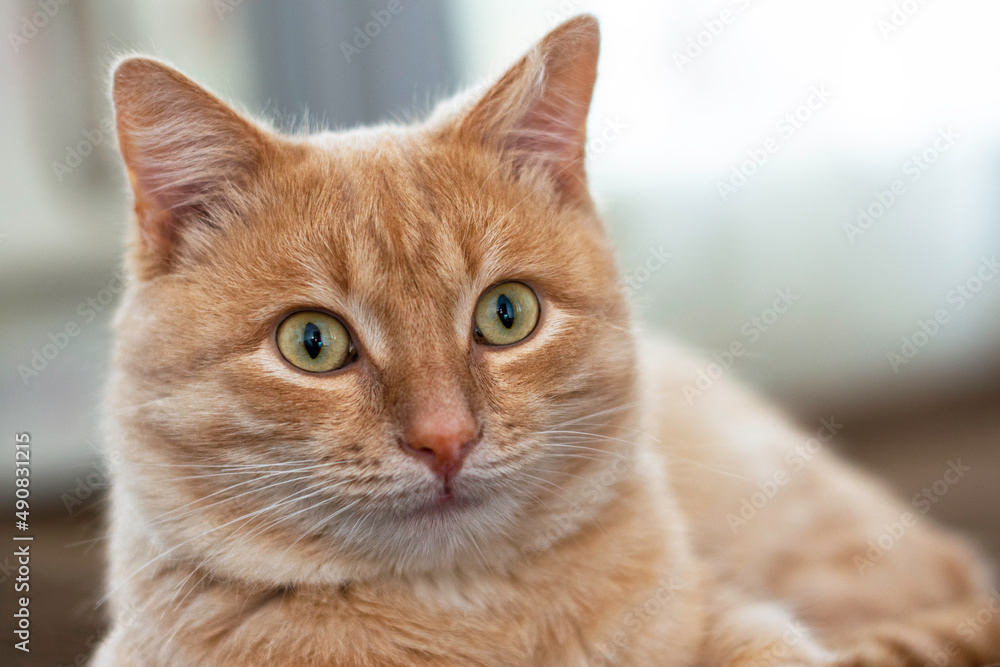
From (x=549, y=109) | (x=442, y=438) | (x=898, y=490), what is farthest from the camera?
(x=898, y=490)

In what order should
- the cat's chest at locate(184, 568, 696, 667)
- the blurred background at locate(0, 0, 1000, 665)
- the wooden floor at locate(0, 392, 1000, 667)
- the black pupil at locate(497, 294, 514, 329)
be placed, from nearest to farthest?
the cat's chest at locate(184, 568, 696, 667)
the black pupil at locate(497, 294, 514, 329)
the wooden floor at locate(0, 392, 1000, 667)
the blurred background at locate(0, 0, 1000, 665)

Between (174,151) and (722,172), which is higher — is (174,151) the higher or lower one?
the lower one

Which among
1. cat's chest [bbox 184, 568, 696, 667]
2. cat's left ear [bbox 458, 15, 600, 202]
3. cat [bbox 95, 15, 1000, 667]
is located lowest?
cat's chest [bbox 184, 568, 696, 667]

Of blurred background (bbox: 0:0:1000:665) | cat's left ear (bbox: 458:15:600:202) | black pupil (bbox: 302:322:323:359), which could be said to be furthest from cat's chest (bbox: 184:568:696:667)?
blurred background (bbox: 0:0:1000:665)

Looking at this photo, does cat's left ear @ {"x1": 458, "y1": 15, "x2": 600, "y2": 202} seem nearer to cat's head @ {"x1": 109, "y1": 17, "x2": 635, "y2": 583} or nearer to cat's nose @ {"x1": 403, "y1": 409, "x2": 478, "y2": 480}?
cat's head @ {"x1": 109, "y1": 17, "x2": 635, "y2": 583}

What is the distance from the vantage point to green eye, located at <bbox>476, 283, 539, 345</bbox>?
1.31 metres

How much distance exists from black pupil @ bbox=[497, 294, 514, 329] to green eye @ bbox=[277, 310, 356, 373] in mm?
261

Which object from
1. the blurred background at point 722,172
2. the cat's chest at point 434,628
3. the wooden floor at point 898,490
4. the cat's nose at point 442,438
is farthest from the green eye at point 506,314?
the wooden floor at point 898,490

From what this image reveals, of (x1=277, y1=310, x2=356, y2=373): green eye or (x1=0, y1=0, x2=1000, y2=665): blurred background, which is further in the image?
(x1=0, y1=0, x2=1000, y2=665): blurred background

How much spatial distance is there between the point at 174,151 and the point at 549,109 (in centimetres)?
71

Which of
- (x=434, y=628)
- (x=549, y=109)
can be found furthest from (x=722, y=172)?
(x=434, y=628)

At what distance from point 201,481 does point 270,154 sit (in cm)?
58

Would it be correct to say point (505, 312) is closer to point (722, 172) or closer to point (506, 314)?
point (506, 314)

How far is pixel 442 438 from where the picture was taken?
111 centimetres
